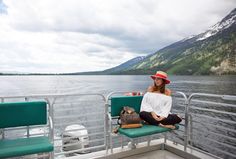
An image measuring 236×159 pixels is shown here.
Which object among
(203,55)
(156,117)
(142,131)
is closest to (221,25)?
A: (203,55)

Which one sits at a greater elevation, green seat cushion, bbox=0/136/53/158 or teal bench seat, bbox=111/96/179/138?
teal bench seat, bbox=111/96/179/138

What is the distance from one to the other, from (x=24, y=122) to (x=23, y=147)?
0.41 metres

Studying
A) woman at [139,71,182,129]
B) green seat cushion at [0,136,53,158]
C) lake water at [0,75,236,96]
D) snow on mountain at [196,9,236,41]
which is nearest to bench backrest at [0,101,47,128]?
green seat cushion at [0,136,53,158]

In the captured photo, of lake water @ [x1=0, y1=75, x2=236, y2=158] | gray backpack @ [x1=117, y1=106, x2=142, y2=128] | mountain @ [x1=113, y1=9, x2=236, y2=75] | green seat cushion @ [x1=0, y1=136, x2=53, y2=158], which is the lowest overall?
lake water @ [x1=0, y1=75, x2=236, y2=158]

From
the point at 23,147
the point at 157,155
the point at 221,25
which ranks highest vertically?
the point at 221,25

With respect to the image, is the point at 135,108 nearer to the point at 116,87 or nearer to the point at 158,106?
the point at 158,106

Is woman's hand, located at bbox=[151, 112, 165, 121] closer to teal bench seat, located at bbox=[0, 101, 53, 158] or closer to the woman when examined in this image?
the woman

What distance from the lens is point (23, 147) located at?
76.9 inches

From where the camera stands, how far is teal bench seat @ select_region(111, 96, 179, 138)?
2424mm

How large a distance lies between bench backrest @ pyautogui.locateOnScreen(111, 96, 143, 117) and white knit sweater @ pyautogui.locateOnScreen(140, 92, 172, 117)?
0.12 meters

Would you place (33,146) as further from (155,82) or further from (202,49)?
(202,49)

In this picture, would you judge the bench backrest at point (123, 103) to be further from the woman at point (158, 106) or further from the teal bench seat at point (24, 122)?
the teal bench seat at point (24, 122)

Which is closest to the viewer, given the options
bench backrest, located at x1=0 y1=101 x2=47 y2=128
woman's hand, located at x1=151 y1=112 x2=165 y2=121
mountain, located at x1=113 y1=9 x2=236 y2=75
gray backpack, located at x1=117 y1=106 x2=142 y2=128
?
bench backrest, located at x1=0 y1=101 x2=47 y2=128

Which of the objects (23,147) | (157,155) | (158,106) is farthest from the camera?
(157,155)
